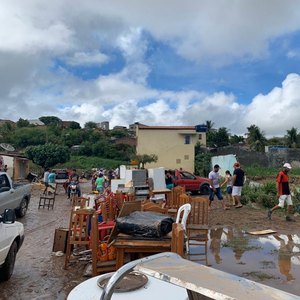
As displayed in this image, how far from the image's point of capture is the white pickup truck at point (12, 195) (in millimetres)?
11242

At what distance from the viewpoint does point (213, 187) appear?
1397cm

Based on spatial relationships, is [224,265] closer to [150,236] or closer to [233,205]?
[150,236]

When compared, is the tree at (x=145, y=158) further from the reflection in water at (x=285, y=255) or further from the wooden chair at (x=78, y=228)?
the wooden chair at (x=78, y=228)

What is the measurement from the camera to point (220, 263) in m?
6.79

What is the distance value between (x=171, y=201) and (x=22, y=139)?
71.9 m

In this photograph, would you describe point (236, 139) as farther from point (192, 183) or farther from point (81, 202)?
point (81, 202)

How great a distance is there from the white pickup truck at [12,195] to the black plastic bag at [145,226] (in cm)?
608

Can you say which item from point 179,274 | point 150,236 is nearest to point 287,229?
point 150,236

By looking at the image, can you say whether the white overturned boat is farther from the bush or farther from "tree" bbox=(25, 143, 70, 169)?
"tree" bbox=(25, 143, 70, 169)

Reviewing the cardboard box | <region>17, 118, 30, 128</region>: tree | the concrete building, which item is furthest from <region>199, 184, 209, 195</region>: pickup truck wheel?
<region>17, 118, 30, 128</region>: tree

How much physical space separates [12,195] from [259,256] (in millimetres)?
8036

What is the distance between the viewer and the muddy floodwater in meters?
5.64

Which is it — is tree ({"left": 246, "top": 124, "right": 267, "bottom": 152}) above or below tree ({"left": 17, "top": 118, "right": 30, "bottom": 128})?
below

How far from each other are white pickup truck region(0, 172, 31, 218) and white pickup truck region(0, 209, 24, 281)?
5.01 m
